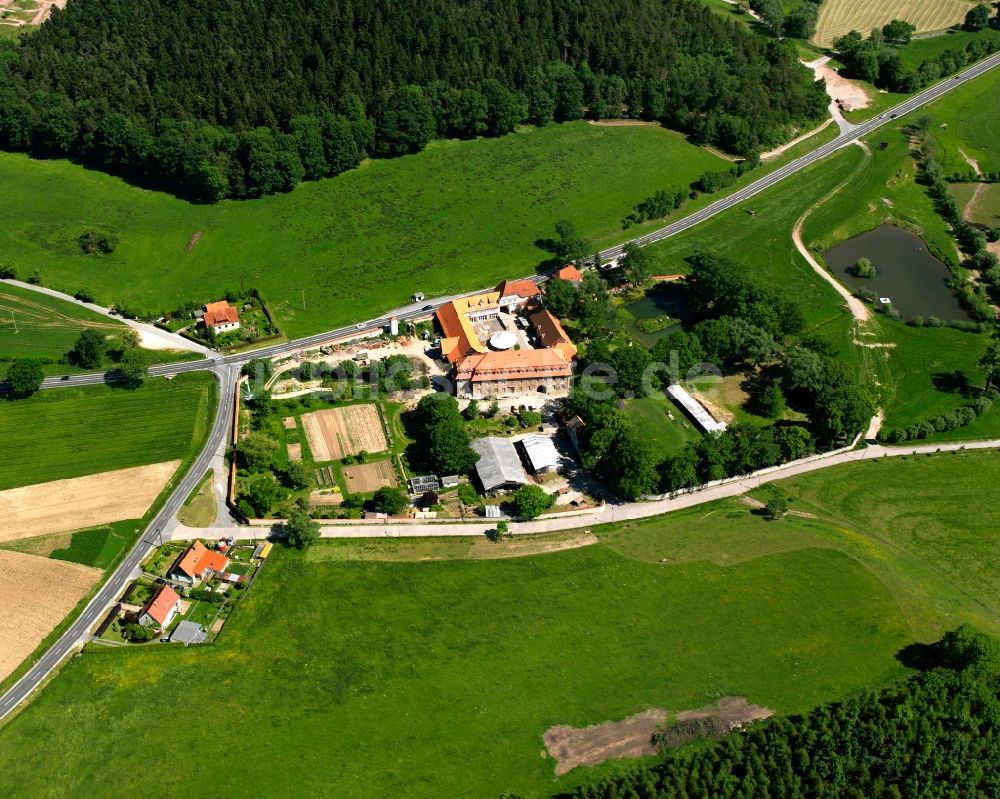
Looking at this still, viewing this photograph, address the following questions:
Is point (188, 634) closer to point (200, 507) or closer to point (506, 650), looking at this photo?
point (200, 507)

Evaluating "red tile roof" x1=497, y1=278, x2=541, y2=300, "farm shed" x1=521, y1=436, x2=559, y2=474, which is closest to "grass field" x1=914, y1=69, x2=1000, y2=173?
"red tile roof" x1=497, y1=278, x2=541, y2=300

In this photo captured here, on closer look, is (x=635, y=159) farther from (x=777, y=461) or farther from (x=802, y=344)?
(x=777, y=461)

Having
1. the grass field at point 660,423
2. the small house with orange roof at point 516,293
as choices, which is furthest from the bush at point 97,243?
the grass field at point 660,423

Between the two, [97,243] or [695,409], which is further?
[97,243]

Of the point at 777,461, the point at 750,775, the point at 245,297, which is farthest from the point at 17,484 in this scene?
the point at 777,461

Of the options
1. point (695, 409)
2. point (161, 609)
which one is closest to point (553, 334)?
point (695, 409)

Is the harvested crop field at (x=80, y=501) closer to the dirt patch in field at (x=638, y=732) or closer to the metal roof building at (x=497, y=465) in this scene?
the metal roof building at (x=497, y=465)

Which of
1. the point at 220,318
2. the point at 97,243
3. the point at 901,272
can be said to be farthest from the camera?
the point at 901,272
